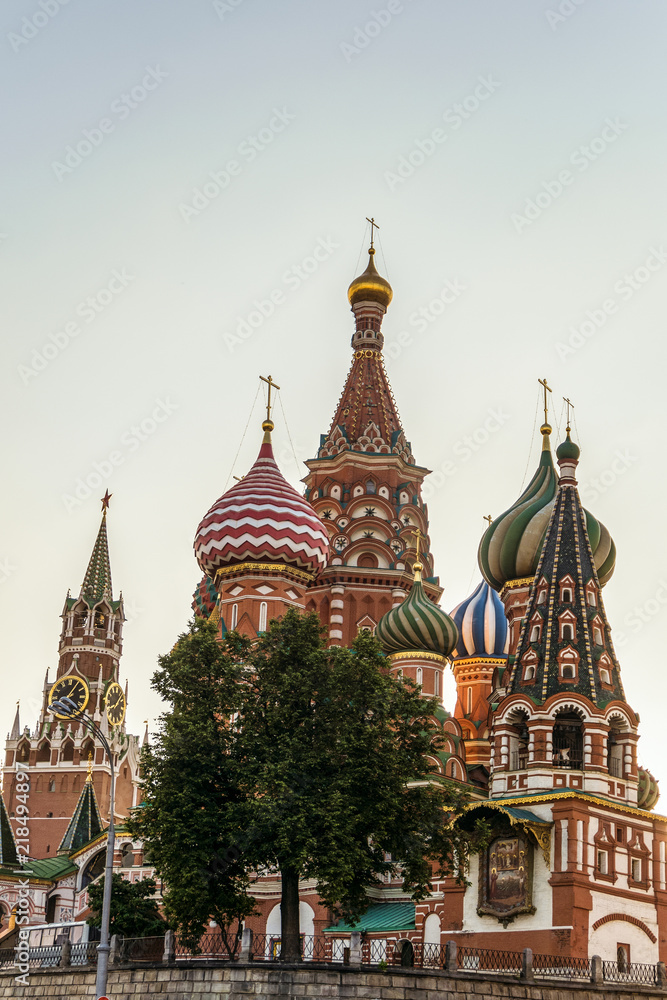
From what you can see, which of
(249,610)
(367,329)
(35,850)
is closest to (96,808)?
(35,850)

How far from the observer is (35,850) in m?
60.8

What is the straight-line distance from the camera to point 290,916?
1174 inches

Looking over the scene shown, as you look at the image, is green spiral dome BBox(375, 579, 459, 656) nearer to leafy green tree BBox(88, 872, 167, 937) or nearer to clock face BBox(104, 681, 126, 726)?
leafy green tree BBox(88, 872, 167, 937)

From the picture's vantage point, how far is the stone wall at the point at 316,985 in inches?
1050

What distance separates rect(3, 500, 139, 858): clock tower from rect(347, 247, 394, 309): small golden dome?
20.8 meters

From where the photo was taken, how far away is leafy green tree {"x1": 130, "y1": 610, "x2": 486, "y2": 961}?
28.8 metres

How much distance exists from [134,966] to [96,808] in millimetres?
29490

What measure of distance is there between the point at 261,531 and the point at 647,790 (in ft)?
56.9

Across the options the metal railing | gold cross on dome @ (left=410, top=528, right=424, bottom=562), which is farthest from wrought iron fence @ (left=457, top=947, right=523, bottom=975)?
gold cross on dome @ (left=410, top=528, right=424, bottom=562)

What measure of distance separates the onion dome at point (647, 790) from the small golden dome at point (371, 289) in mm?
26727

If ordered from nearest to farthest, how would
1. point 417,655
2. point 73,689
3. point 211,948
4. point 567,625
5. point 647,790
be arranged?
point 211,948, point 567,625, point 647,790, point 417,655, point 73,689

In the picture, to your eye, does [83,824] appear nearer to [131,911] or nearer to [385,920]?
[131,911]

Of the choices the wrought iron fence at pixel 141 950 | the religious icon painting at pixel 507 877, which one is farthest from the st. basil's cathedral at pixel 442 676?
the wrought iron fence at pixel 141 950

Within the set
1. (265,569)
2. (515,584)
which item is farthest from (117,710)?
(515,584)
